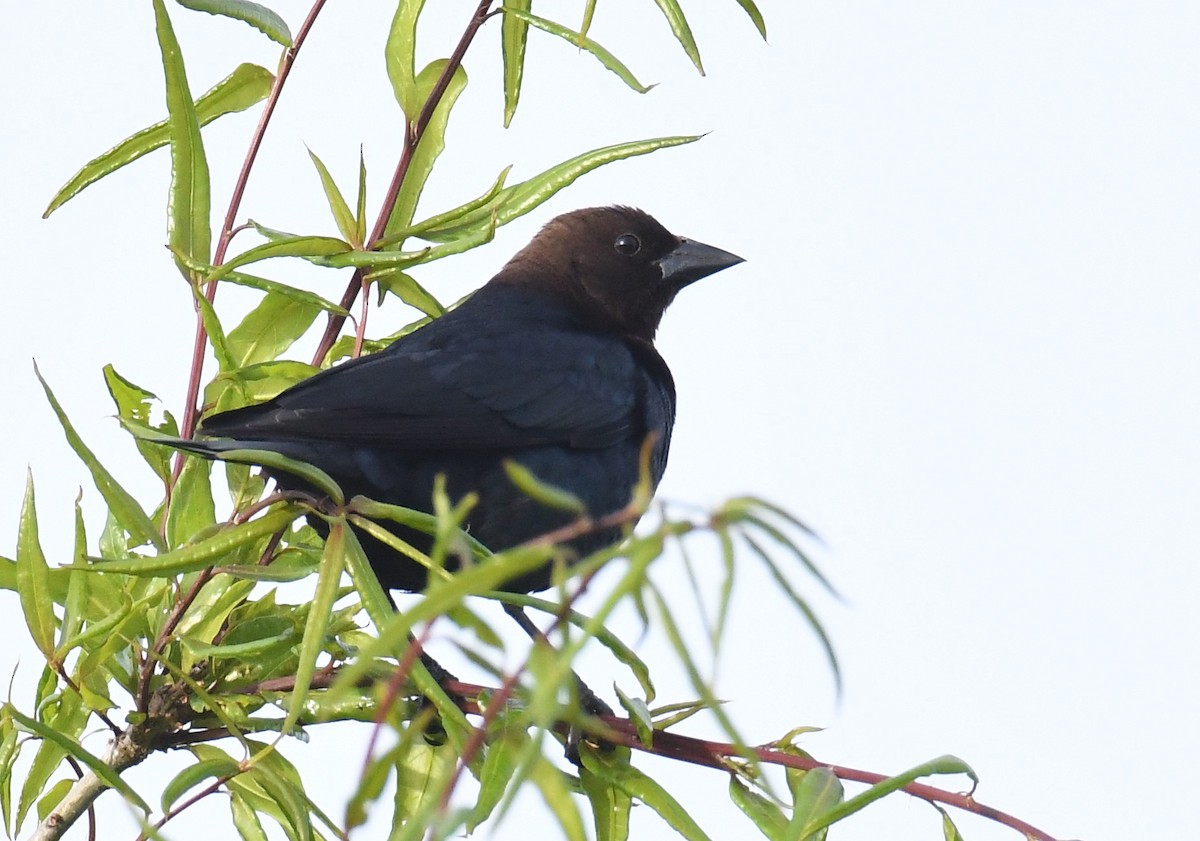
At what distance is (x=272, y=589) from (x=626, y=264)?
259cm

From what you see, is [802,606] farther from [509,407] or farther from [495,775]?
[509,407]

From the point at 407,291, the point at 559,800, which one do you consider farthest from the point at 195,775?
the point at 559,800

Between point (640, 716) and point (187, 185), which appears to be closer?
point (640, 716)

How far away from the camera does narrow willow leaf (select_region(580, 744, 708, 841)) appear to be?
2.67 m

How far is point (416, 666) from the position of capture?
2240mm

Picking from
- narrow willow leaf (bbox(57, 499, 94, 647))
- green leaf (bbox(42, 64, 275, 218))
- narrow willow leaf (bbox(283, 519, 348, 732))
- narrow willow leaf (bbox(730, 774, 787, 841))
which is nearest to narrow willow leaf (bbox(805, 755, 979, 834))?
narrow willow leaf (bbox(730, 774, 787, 841))

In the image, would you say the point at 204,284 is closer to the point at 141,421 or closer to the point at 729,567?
the point at 141,421

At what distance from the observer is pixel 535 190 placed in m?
3.22

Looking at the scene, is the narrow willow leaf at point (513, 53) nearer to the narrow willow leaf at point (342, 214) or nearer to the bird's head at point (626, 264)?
the narrow willow leaf at point (342, 214)

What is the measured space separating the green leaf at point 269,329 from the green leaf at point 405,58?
18.9 inches

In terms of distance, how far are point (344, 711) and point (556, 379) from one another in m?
1.81

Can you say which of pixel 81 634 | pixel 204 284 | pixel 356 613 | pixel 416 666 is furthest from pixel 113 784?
pixel 204 284

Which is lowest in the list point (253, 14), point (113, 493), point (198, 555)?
point (198, 555)

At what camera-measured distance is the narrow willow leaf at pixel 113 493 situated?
2479mm
